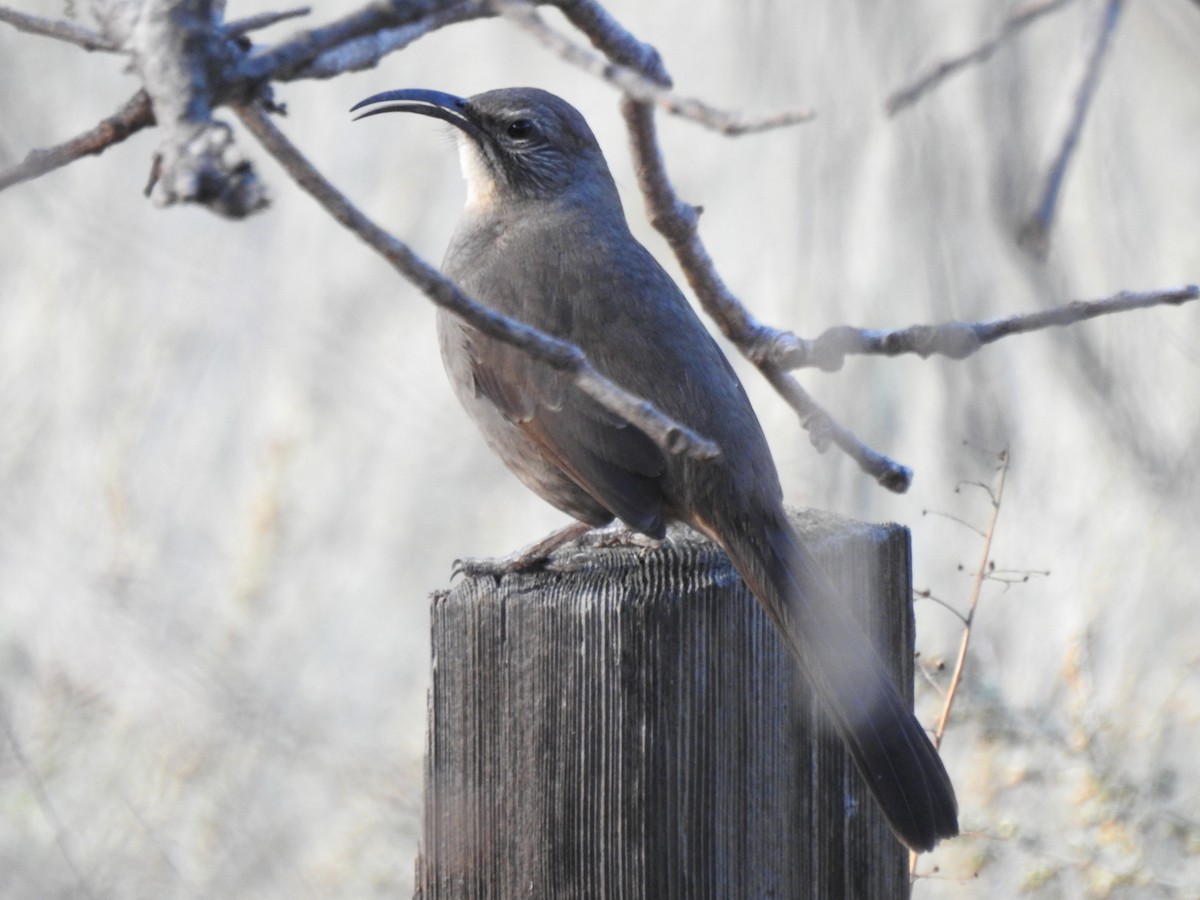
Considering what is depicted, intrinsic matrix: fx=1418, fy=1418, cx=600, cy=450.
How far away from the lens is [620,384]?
3080 mm

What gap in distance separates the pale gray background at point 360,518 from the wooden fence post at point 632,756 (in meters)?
0.64

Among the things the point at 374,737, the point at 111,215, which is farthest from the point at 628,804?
the point at 374,737

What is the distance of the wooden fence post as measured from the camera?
6.22ft

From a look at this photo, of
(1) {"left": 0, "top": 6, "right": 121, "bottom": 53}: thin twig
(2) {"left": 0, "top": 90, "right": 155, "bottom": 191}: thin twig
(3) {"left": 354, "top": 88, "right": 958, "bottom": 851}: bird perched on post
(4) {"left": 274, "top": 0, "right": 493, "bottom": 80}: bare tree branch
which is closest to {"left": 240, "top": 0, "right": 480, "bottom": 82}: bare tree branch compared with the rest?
(4) {"left": 274, "top": 0, "right": 493, "bottom": 80}: bare tree branch

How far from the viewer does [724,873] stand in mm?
1900

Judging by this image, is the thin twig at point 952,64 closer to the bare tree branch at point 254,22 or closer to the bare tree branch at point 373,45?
the bare tree branch at point 373,45

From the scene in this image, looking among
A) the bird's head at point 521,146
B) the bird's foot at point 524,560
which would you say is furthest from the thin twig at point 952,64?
the bird's head at point 521,146

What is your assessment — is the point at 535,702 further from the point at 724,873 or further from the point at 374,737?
the point at 374,737

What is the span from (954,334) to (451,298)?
2.53ft

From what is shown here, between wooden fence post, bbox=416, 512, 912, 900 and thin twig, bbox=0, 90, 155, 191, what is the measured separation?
875 mm

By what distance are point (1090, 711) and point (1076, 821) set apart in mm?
398

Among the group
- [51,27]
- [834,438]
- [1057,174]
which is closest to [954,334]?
[834,438]

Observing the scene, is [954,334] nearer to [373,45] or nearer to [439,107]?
[373,45]

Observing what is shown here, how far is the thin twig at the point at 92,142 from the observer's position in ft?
4.52
